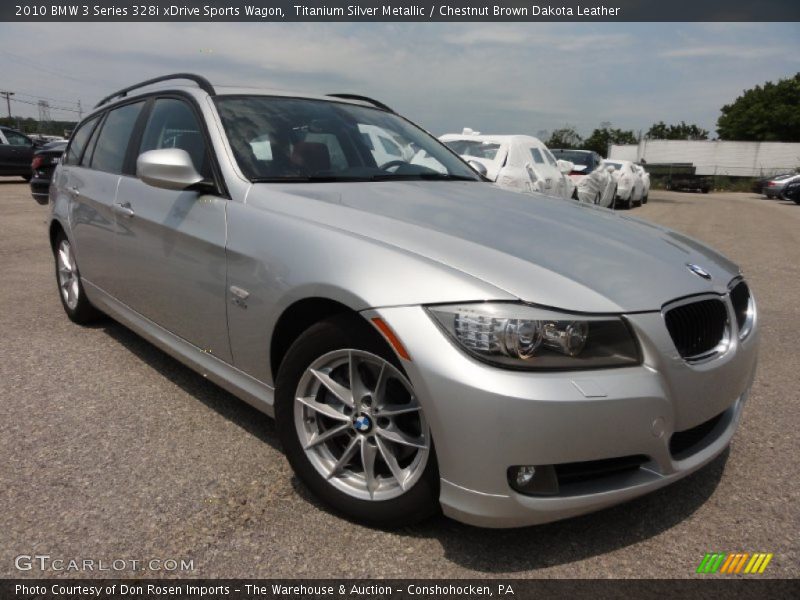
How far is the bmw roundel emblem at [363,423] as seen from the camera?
2251mm

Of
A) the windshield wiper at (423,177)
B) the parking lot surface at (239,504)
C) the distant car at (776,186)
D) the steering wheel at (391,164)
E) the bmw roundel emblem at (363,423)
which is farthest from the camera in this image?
the distant car at (776,186)

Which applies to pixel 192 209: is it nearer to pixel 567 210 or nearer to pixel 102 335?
pixel 567 210

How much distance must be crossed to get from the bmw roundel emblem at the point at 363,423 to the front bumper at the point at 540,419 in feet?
1.14

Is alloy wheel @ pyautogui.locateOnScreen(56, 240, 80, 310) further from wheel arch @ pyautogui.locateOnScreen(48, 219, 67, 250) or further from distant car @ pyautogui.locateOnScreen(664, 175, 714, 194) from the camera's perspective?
distant car @ pyautogui.locateOnScreen(664, 175, 714, 194)

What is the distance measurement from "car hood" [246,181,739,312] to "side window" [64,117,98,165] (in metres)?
2.56

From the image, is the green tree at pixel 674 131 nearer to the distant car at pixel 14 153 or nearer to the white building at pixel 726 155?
the white building at pixel 726 155

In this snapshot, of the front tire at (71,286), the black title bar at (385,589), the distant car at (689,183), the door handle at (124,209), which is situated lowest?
the distant car at (689,183)

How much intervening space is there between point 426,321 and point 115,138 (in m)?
3.05

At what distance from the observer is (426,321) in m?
1.95

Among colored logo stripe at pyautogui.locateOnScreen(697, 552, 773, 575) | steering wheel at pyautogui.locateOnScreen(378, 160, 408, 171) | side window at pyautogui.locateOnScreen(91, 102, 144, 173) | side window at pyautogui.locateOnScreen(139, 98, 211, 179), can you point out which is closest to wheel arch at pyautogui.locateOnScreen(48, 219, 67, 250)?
side window at pyautogui.locateOnScreen(91, 102, 144, 173)

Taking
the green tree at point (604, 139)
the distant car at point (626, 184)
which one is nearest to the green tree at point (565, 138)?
the green tree at point (604, 139)

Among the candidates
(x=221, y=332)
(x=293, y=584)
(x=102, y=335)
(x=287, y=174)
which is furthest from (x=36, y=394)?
(x=293, y=584)

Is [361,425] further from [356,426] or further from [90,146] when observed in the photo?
[90,146]

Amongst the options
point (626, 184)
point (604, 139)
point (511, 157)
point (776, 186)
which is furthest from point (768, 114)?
point (511, 157)
